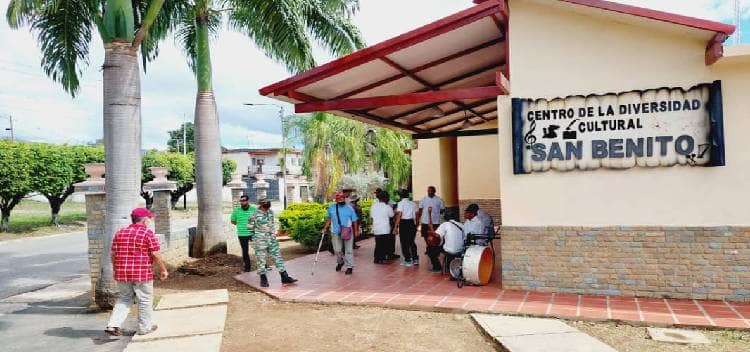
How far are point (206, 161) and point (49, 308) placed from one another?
4454 millimetres

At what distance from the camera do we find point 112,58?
25.6 feet

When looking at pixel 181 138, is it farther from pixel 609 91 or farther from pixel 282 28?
pixel 609 91

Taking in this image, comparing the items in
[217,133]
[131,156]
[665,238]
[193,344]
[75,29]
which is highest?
[75,29]

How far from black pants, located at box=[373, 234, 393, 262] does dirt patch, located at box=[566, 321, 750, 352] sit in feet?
15.6

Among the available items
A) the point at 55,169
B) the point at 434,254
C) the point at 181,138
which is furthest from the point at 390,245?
the point at 181,138

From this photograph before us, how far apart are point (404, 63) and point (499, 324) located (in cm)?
427

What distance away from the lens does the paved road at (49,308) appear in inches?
245

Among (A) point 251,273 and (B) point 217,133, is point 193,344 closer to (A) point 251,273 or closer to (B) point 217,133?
(A) point 251,273

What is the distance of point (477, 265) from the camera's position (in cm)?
757

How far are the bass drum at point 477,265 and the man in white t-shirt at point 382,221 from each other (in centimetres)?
240

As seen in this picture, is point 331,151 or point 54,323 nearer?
point 54,323

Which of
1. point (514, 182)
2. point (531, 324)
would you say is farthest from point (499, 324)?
point (514, 182)

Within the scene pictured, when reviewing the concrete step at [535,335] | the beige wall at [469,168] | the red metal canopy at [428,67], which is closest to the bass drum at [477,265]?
the concrete step at [535,335]

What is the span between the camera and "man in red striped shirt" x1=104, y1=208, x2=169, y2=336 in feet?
20.0
